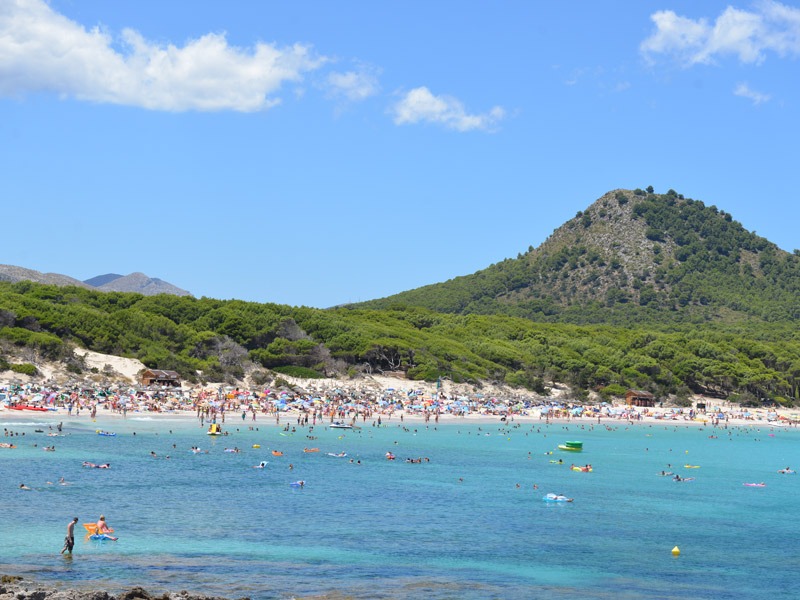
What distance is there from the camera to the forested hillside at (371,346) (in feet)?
298

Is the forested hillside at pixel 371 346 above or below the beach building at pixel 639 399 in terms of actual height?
above

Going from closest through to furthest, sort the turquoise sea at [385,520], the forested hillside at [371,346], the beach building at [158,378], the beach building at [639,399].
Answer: the turquoise sea at [385,520], the beach building at [158,378], the forested hillside at [371,346], the beach building at [639,399]

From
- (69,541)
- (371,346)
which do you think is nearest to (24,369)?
(371,346)

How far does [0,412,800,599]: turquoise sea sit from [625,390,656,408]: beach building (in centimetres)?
4609

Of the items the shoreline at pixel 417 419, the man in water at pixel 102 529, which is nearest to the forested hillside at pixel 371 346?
the shoreline at pixel 417 419

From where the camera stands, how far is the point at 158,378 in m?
85.3

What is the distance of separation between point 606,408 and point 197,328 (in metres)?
46.0

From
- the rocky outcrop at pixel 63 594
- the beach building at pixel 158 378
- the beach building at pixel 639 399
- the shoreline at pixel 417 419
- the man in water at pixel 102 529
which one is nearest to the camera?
the rocky outcrop at pixel 63 594

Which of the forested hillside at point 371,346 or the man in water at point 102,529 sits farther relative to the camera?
the forested hillside at point 371,346

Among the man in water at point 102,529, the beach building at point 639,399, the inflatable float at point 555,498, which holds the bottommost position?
the man in water at point 102,529

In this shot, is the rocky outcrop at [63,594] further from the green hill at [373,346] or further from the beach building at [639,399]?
the beach building at [639,399]

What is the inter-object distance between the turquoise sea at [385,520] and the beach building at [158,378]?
1901 centimetres

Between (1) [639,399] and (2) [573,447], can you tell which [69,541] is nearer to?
(2) [573,447]

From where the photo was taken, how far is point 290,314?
112000mm
